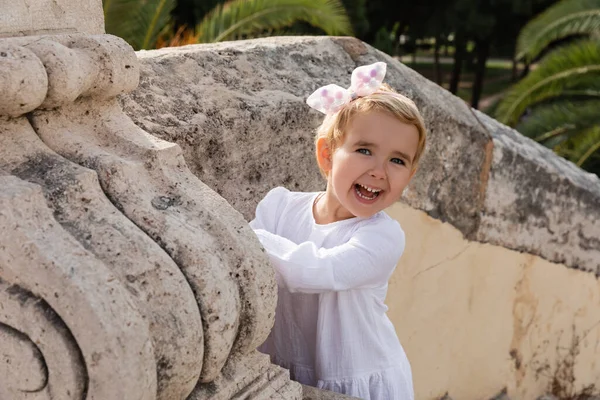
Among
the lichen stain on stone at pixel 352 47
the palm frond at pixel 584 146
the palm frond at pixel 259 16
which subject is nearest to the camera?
the lichen stain on stone at pixel 352 47

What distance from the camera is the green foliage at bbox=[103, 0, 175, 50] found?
5629 mm

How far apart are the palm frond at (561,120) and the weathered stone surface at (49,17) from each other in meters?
5.94

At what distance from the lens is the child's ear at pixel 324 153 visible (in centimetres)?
183

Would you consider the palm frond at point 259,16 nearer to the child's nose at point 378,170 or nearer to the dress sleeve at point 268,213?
the dress sleeve at point 268,213

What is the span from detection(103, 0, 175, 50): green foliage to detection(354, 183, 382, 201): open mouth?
14.0 ft

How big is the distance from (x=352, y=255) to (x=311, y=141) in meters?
0.74

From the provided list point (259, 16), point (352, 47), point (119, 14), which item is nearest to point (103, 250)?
point (352, 47)

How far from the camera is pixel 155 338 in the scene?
1221 mm

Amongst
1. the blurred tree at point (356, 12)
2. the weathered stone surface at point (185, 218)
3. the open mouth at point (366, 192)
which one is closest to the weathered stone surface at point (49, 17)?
the weathered stone surface at point (185, 218)

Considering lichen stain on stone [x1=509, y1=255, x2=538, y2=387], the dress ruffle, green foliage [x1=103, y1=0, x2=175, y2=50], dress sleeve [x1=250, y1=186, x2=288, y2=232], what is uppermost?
green foliage [x1=103, y1=0, x2=175, y2=50]

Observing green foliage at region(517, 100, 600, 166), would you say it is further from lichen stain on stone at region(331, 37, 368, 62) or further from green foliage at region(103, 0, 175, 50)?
lichen stain on stone at region(331, 37, 368, 62)

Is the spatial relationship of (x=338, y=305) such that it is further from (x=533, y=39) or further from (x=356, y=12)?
(x=356, y=12)

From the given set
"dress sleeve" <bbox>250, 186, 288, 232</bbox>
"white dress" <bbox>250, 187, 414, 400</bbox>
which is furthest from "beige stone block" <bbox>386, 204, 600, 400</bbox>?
"white dress" <bbox>250, 187, 414, 400</bbox>

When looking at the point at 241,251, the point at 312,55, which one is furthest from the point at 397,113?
the point at 312,55
